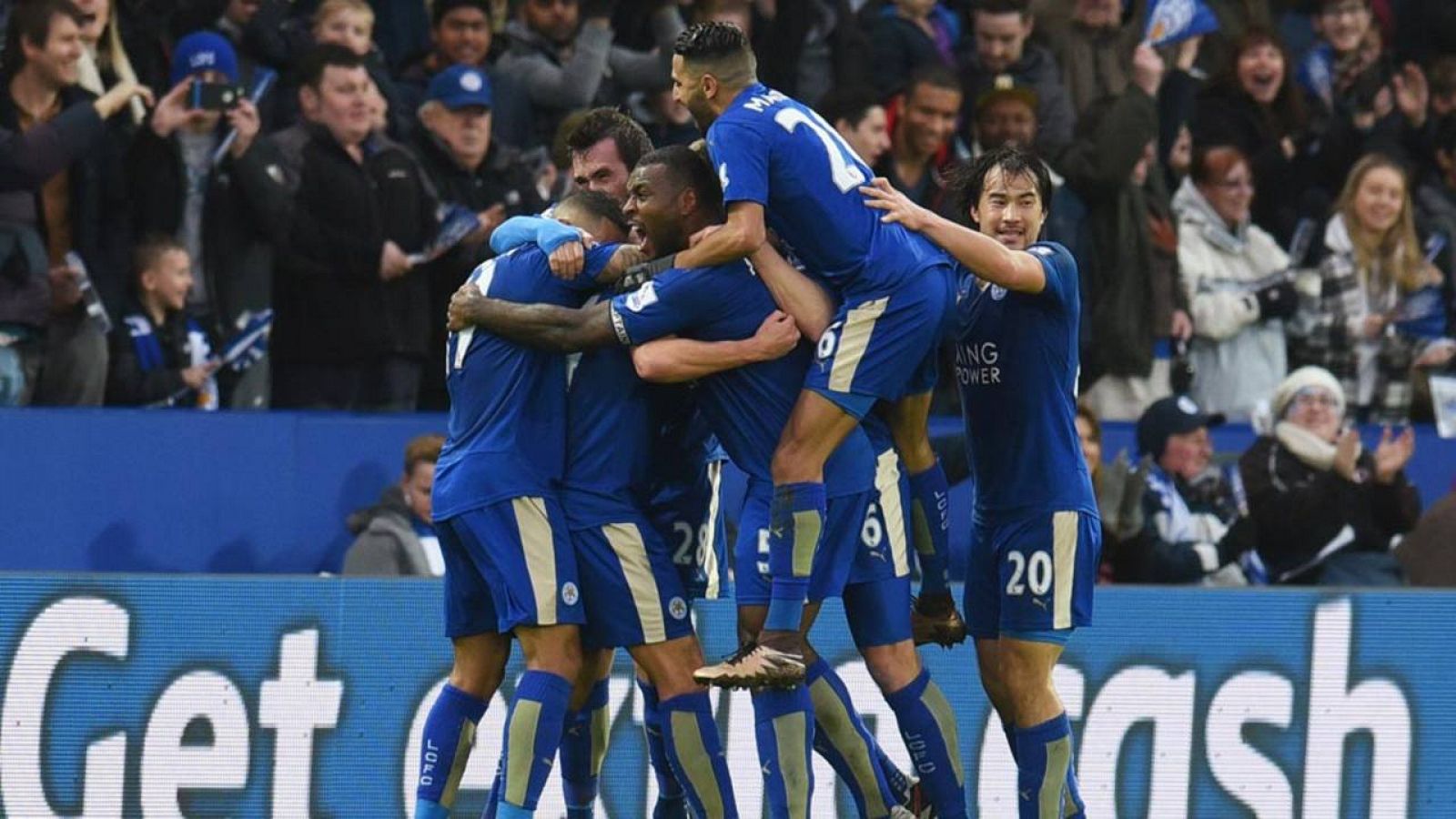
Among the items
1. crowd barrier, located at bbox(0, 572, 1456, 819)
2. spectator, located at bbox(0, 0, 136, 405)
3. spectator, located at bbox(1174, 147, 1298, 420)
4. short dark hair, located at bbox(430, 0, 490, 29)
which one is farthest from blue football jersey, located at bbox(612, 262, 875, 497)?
spectator, located at bbox(1174, 147, 1298, 420)

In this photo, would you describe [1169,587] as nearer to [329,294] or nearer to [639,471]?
[639,471]

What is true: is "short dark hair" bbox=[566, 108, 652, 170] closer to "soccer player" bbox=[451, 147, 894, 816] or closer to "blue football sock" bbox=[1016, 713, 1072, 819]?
"soccer player" bbox=[451, 147, 894, 816]

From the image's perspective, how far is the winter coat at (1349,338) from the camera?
1555 centimetres

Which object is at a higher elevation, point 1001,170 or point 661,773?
point 1001,170

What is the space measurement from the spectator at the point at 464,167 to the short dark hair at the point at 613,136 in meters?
3.39

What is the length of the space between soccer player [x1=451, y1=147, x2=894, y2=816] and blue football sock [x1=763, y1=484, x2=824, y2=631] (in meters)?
0.12

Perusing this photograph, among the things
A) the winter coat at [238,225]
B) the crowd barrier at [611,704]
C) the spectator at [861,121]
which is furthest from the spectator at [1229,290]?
the winter coat at [238,225]

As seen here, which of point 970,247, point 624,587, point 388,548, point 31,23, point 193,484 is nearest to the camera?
point 970,247

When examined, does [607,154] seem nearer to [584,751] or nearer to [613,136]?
[613,136]

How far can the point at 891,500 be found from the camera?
1017 cm

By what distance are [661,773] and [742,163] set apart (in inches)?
95.3

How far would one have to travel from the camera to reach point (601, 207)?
1034 centimetres

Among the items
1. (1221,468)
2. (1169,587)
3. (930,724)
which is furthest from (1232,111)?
(930,724)

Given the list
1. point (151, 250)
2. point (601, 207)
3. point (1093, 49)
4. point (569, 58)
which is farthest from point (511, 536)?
point (1093, 49)
